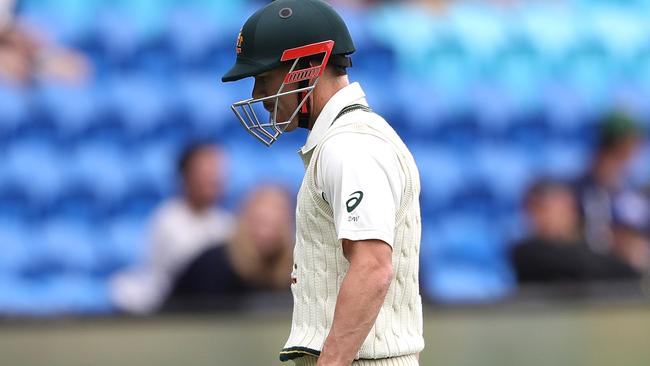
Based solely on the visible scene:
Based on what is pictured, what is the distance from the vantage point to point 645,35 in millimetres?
8539

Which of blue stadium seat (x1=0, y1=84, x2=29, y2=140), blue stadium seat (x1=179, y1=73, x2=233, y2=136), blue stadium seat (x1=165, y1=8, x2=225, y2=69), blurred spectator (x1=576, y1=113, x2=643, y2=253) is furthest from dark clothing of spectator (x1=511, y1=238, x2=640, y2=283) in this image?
blue stadium seat (x1=0, y1=84, x2=29, y2=140)

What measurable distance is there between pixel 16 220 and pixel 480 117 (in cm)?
286

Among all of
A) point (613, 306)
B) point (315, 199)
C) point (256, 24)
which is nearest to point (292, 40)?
point (256, 24)

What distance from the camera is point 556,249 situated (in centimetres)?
652

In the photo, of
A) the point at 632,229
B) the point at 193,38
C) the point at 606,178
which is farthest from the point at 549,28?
the point at 193,38

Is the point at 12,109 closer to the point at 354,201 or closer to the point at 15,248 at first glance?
the point at 15,248

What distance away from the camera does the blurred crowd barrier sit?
6801 mm

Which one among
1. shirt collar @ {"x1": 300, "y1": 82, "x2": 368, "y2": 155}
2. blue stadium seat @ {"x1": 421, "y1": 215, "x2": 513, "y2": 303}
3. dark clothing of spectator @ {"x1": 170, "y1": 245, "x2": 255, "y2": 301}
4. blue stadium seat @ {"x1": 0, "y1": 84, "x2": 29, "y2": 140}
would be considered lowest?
shirt collar @ {"x1": 300, "y1": 82, "x2": 368, "y2": 155}

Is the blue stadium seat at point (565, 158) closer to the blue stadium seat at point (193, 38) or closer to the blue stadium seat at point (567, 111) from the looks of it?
the blue stadium seat at point (567, 111)

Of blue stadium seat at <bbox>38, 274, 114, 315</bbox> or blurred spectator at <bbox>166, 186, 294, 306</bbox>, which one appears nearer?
blurred spectator at <bbox>166, 186, 294, 306</bbox>

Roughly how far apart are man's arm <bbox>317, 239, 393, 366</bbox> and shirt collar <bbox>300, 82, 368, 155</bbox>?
40 cm

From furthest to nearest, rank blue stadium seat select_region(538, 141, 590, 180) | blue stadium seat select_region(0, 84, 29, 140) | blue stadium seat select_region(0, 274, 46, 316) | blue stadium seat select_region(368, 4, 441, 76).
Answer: blue stadium seat select_region(368, 4, 441, 76) → blue stadium seat select_region(538, 141, 590, 180) → blue stadium seat select_region(0, 84, 29, 140) → blue stadium seat select_region(0, 274, 46, 316)

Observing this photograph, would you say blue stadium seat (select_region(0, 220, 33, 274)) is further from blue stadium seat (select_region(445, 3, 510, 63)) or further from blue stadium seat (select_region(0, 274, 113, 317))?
blue stadium seat (select_region(445, 3, 510, 63))

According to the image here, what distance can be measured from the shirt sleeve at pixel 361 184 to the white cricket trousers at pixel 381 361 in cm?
35
